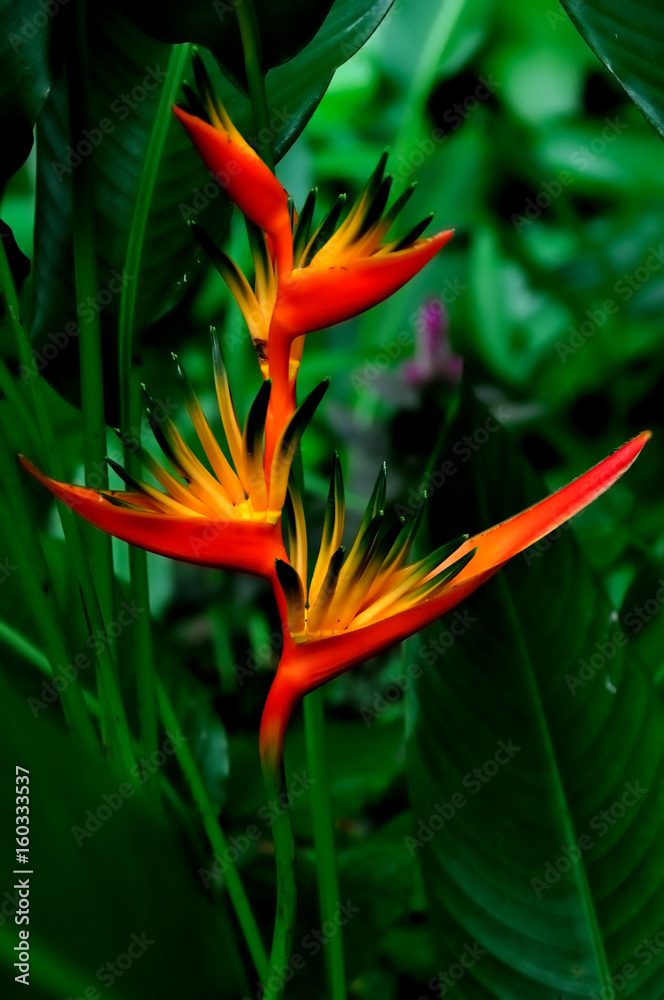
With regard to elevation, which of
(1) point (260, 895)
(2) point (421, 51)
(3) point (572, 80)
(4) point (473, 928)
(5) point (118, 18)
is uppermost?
(3) point (572, 80)

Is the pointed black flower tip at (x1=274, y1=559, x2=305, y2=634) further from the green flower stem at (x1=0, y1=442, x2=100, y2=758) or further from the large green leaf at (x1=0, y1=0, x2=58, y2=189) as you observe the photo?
the large green leaf at (x1=0, y1=0, x2=58, y2=189)

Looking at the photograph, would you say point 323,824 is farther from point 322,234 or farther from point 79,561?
point 322,234

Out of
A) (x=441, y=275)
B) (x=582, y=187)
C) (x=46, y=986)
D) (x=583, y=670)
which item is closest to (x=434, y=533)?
(x=583, y=670)

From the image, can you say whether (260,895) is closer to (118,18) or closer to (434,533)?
(434,533)

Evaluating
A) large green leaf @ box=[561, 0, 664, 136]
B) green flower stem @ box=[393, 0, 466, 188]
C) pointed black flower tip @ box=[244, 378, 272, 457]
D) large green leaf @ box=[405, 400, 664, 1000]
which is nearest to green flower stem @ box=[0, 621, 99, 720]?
large green leaf @ box=[405, 400, 664, 1000]

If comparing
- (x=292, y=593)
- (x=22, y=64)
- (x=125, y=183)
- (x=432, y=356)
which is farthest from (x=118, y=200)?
(x=432, y=356)

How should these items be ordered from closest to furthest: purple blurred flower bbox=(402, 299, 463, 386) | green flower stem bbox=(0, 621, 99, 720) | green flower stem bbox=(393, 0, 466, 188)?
green flower stem bbox=(0, 621, 99, 720)
purple blurred flower bbox=(402, 299, 463, 386)
green flower stem bbox=(393, 0, 466, 188)

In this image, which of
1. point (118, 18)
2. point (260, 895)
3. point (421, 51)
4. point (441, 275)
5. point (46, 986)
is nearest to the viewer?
point (46, 986)
